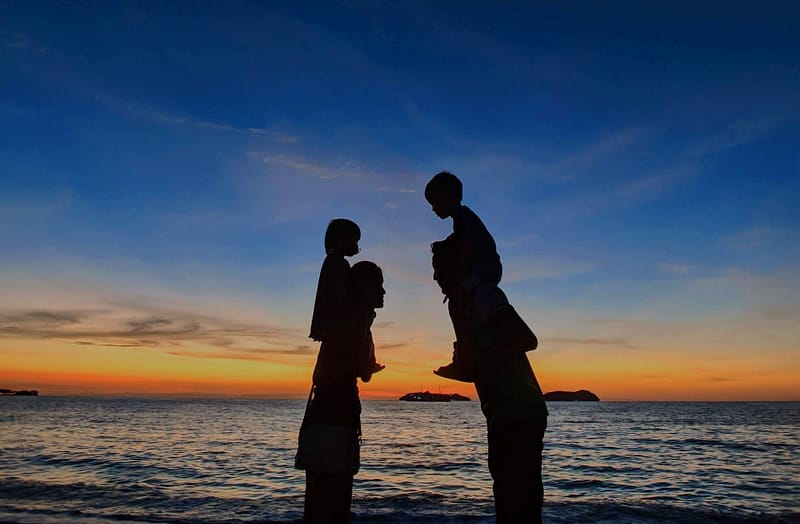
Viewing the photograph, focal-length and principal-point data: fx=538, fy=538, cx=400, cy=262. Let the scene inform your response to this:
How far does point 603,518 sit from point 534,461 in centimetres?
1174

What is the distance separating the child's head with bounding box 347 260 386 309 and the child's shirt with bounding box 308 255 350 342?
0.05m

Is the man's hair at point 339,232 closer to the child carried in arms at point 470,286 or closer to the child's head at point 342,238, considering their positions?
the child's head at point 342,238

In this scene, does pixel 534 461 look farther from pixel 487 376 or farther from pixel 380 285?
pixel 380 285

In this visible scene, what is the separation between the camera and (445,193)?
3.12 metres

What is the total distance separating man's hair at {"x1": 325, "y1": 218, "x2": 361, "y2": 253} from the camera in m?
3.71

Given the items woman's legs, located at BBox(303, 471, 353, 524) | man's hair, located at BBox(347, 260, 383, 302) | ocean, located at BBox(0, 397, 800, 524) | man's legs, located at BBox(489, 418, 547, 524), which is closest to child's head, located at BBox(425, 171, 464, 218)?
man's hair, located at BBox(347, 260, 383, 302)

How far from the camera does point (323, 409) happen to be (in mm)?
3348

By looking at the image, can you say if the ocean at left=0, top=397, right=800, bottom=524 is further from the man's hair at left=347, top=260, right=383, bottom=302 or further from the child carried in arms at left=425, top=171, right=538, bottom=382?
the child carried in arms at left=425, top=171, right=538, bottom=382

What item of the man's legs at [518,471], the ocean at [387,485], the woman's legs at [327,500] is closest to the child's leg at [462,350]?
the man's legs at [518,471]

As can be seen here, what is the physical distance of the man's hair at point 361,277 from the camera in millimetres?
3475

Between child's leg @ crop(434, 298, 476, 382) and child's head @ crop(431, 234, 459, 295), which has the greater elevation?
child's head @ crop(431, 234, 459, 295)

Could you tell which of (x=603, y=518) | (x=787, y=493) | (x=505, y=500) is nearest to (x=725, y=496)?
(x=787, y=493)

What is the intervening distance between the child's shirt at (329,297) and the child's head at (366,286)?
0.05m

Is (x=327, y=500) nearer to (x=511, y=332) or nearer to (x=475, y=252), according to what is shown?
(x=511, y=332)
